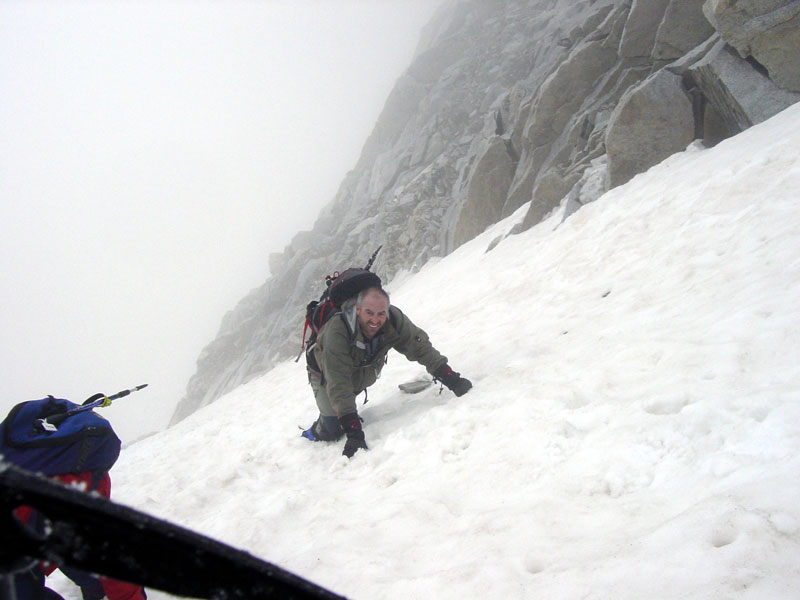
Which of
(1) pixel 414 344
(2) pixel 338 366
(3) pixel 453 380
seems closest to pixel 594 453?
(3) pixel 453 380

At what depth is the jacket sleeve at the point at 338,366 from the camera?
18.5 ft

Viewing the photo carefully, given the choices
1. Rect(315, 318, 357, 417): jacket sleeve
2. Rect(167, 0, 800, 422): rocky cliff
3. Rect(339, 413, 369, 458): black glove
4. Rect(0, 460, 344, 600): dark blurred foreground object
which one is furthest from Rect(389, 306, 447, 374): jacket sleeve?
Rect(167, 0, 800, 422): rocky cliff

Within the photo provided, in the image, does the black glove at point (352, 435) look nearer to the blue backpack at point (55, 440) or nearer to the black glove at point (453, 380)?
the black glove at point (453, 380)

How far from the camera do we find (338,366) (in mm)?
5727

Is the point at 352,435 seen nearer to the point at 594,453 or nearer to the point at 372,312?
the point at 372,312

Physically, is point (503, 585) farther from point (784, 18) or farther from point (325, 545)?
point (784, 18)

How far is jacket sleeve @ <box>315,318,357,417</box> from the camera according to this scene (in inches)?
222

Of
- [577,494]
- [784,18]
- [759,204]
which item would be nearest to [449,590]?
[577,494]

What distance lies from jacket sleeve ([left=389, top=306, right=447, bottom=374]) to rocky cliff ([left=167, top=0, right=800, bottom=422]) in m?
9.08

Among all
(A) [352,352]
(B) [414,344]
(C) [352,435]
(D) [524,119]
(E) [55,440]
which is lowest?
(C) [352,435]

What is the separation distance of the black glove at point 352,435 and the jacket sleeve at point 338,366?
0.28 ft

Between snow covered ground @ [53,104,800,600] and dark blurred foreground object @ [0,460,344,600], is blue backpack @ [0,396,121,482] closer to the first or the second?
snow covered ground @ [53,104,800,600]

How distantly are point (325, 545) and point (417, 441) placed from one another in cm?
170

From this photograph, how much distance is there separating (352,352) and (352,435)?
1055 millimetres
